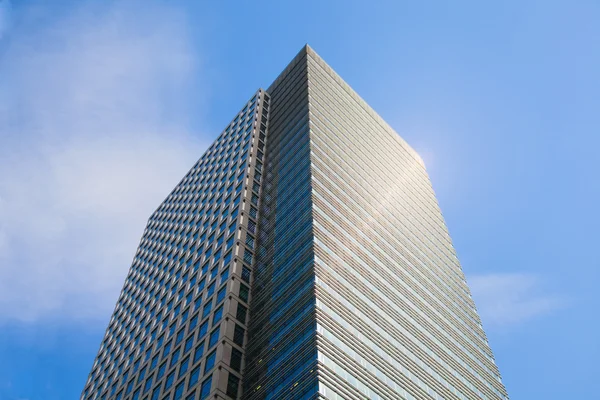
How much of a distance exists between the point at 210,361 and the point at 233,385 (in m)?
3.74

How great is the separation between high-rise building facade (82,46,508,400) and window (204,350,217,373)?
0.65 ft

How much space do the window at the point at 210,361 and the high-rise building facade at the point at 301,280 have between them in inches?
7.8

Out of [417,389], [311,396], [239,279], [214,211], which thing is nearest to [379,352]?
[417,389]

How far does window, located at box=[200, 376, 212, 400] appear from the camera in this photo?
52.6m

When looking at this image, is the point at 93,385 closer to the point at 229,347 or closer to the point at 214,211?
the point at 214,211

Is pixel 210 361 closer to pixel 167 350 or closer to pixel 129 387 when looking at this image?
pixel 167 350

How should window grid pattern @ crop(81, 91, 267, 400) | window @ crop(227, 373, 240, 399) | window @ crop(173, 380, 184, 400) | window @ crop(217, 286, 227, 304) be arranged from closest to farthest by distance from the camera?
window @ crop(227, 373, 240, 399) → window @ crop(173, 380, 184, 400) → window grid pattern @ crop(81, 91, 267, 400) → window @ crop(217, 286, 227, 304)

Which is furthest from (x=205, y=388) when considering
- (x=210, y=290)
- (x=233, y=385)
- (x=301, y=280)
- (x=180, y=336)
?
(x=210, y=290)

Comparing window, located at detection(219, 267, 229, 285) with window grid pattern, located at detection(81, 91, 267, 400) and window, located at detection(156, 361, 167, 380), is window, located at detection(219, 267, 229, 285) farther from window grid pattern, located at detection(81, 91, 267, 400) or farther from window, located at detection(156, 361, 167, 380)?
window, located at detection(156, 361, 167, 380)

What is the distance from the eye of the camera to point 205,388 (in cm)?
5331

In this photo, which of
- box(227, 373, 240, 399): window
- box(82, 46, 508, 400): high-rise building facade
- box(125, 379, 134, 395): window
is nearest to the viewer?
box(227, 373, 240, 399): window

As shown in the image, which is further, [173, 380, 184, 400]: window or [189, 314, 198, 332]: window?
[189, 314, 198, 332]: window

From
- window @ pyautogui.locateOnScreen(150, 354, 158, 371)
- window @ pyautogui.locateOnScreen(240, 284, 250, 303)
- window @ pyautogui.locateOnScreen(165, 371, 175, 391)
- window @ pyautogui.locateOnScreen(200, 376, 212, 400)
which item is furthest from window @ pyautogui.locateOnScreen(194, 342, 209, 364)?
window @ pyautogui.locateOnScreen(150, 354, 158, 371)

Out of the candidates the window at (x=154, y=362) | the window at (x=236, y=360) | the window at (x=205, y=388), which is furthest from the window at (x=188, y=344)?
Answer: the window at (x=205, y=388)
